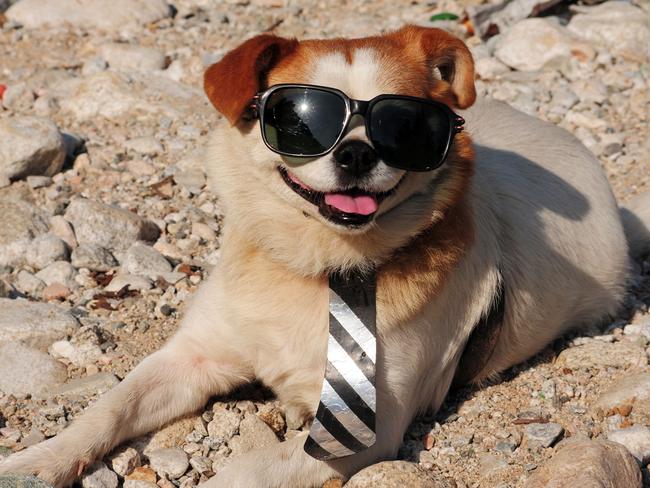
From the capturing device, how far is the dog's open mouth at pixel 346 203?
3.85 metres

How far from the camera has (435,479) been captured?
3.91 meters

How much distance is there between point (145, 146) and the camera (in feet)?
23.5

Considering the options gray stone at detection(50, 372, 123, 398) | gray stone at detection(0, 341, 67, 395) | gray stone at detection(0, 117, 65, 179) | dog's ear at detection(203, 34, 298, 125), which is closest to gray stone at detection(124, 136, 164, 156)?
gray stone at detection(0, 117, 65, 179)

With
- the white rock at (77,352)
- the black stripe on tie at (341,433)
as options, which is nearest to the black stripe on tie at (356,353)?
the black stripe on tie at (341,433)

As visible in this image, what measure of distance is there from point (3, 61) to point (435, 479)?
6360mm

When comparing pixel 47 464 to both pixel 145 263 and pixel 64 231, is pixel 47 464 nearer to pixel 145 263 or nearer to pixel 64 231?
pixel 145 263

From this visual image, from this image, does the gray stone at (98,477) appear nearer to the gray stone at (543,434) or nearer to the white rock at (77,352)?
the white rock at (77,352)

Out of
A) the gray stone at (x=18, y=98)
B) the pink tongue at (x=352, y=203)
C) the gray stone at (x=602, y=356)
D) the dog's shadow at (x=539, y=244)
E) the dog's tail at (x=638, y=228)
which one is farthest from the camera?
the gray stone at (x=18, y=98)

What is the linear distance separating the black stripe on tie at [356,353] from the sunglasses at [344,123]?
76cm

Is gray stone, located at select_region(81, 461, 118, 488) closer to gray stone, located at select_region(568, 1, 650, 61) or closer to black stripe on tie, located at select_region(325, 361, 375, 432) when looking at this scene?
black stripe on tie, located at select_region(325, 361, 375, 432)

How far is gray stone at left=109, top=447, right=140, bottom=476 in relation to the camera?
4070 millimetres

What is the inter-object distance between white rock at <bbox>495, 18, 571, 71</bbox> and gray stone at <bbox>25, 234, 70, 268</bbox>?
4758 mm

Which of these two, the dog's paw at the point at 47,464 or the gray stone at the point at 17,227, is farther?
the gray stone at the point at 17,227

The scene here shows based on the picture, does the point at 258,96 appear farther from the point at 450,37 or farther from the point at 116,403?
the point at 116,403
